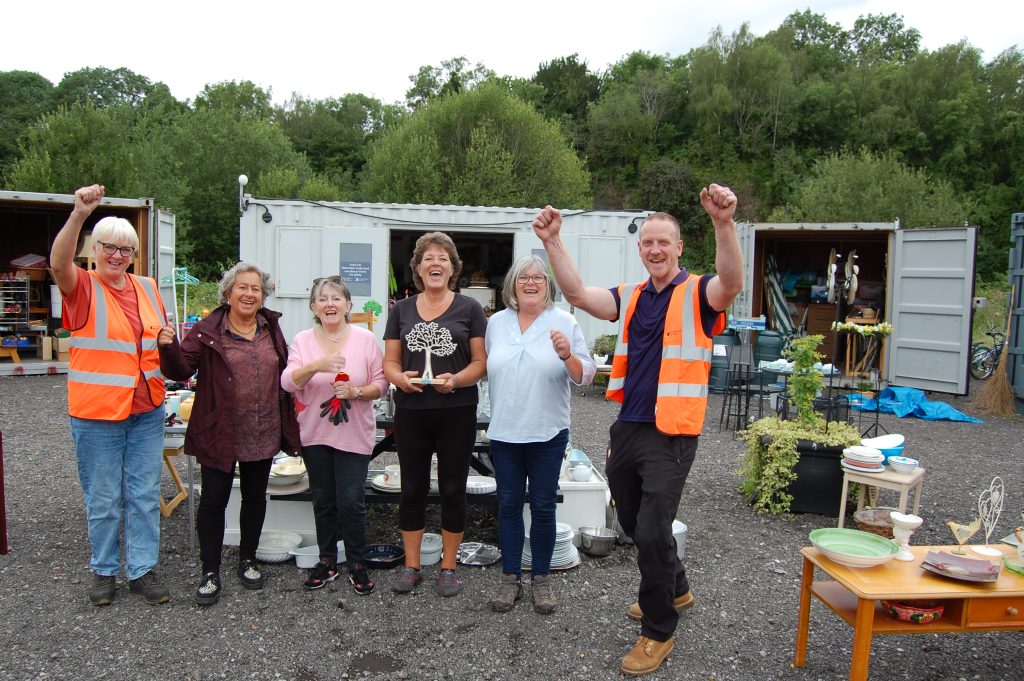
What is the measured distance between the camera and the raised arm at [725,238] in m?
2.38

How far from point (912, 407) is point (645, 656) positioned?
25.1 feet

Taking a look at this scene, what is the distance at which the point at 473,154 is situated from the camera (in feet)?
76.6

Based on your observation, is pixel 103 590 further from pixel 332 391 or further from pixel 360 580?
pixel 332 391

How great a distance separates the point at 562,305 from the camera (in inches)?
407

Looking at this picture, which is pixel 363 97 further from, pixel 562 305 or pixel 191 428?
pixel 191 428

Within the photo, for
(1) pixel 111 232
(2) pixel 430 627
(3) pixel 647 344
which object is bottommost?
(2) pixel 430 627

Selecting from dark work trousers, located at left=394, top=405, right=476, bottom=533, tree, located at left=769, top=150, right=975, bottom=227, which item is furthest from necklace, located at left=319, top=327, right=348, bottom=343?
tree, located at left=769, top=150, right=975, bottom=227

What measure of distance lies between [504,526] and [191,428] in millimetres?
1504

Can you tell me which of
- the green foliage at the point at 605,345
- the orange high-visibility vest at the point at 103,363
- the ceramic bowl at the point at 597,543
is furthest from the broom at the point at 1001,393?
the orange high-visibility vest at the point at 103,363

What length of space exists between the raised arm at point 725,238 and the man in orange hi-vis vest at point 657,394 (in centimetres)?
2

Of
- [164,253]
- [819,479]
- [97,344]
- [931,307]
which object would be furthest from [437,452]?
[931,307]

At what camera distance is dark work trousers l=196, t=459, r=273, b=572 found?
10.9ft

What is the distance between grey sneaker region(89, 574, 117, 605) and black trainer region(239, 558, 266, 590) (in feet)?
1.82

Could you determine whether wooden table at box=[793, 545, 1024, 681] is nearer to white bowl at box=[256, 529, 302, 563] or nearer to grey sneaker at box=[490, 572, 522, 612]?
grey sneaker at box=[490, 572, 522, 612]
